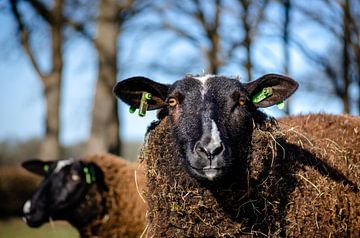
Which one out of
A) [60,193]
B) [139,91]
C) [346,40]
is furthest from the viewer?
[346,40]

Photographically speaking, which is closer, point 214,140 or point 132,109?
point 214,140

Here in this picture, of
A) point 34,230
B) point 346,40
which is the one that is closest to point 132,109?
point 34,230

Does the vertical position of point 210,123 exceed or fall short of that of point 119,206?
it exceeds it

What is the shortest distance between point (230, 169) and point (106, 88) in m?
13.1

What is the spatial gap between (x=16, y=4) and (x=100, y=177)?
13095 mm

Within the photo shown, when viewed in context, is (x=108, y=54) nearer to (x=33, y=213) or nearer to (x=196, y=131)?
(x=33, y=213)

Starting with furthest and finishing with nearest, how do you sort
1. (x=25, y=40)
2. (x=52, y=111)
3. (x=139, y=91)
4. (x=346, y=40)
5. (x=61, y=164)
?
1. (x=52, y=111)
2. (x=25, y=40)
3. (x=346, y=40)
4. (x=61, y=164)
5. (x=139, y=91)

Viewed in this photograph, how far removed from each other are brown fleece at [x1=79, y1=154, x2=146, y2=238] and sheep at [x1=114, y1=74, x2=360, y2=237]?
2876 millimetres

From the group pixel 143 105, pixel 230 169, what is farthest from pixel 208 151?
pixel 143 105

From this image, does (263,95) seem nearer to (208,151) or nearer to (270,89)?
(270,89)

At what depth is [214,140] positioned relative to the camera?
4305mm

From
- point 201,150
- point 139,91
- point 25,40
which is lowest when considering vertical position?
point 201,150

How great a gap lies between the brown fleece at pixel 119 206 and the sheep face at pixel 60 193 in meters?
0.23

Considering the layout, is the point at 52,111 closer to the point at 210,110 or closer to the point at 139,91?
the point at 139,91
